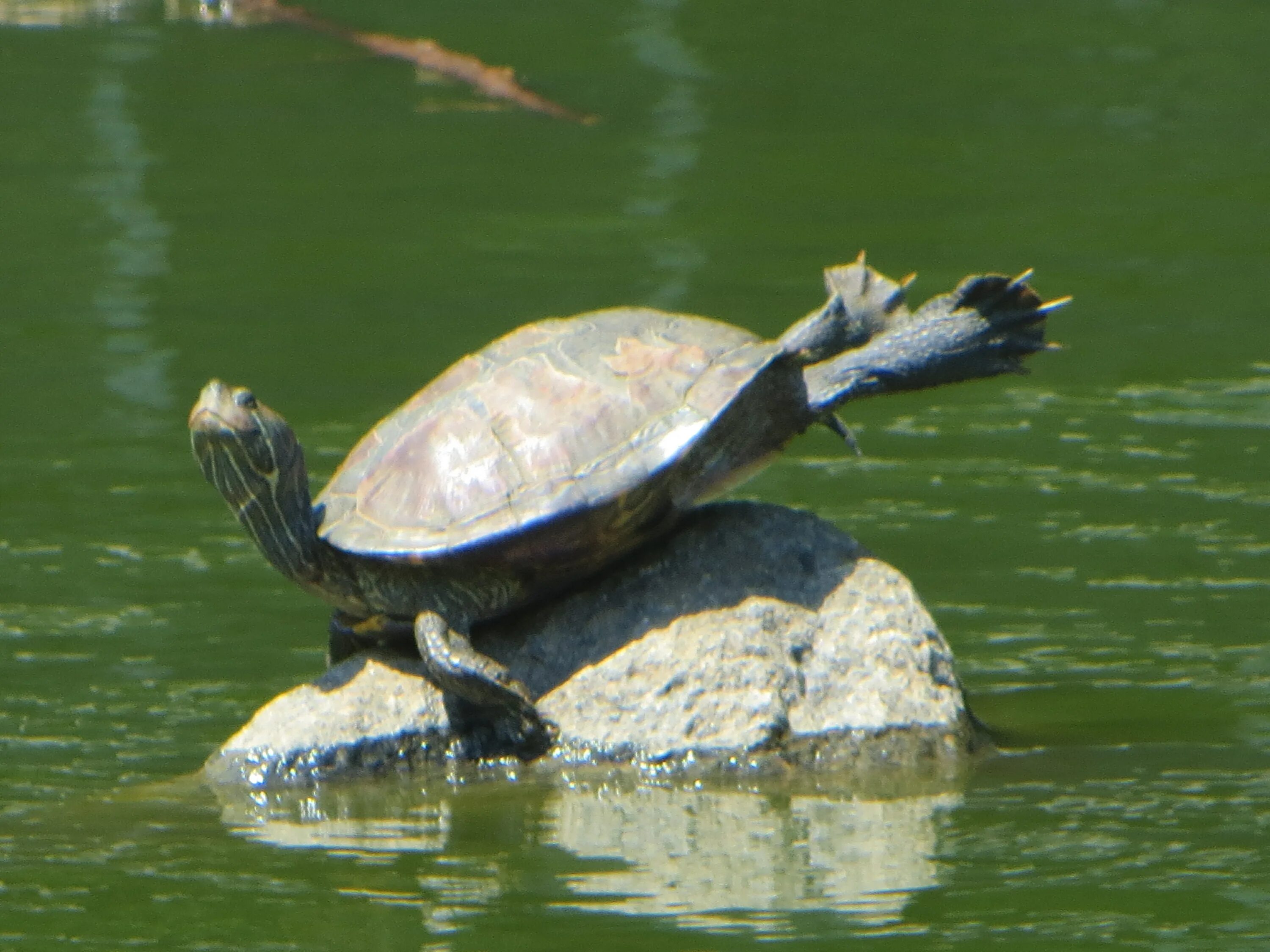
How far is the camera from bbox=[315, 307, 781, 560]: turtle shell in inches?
225

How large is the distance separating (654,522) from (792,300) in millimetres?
5065

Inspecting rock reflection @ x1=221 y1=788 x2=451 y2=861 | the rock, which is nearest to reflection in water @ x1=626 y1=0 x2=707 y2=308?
the rock

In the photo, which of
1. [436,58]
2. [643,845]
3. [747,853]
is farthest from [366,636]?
[436,58]

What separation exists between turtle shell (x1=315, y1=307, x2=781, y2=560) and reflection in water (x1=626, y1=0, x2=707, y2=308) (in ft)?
15.5

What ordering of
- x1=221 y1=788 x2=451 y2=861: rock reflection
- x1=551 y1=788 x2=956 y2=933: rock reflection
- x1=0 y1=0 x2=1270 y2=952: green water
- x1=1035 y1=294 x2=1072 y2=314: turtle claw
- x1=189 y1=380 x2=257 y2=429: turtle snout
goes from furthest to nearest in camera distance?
x1=1035 y1=294 x2=1072 y2=314: turtle claw < x1=189 y1=380 x2=257 y2=429: turtle snout < x1=221 y1=788 x2=451 y2=861: rock reflection < x1=0 y1=0 x2=1270 y2=952: green water < x1=551 y1=788 x2=956 y2=933: rock reflection

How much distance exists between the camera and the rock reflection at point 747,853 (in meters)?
4.66

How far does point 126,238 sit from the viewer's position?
502 inches

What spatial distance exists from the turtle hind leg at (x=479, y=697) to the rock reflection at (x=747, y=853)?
234 millimetres

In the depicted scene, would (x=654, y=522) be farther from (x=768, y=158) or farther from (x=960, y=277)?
(x=768, y=158)

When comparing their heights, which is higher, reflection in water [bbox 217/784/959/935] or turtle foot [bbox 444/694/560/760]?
turtle foot [bbox 444/694/560/760]

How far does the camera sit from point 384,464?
6.02 m

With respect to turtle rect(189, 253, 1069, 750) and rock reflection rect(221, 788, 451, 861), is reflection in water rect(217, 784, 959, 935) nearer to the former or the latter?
rock reflection rect(221, 788, 451, 861)

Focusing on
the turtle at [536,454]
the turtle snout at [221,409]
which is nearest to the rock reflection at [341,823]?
the turtle at [536,454]

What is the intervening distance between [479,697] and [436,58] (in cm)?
1146
